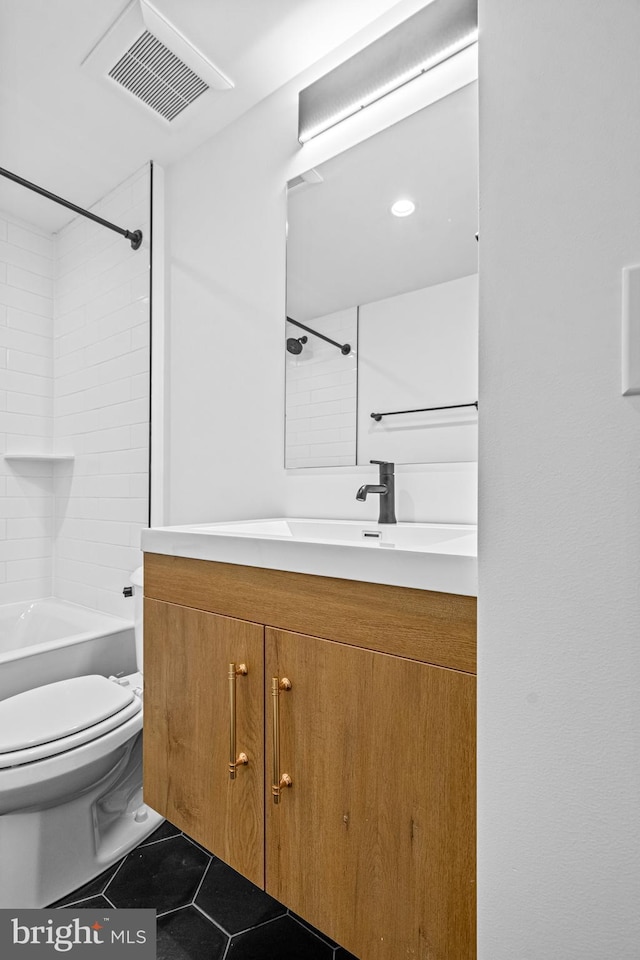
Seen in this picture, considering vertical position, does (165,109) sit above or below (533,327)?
above

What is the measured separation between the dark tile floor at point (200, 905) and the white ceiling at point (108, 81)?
7.38 feet

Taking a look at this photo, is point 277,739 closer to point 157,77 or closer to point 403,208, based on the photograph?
point 403,208

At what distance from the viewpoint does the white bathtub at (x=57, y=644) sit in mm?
1690

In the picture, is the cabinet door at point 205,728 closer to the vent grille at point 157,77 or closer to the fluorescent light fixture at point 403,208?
the fluorescent light fixture at point 403,208

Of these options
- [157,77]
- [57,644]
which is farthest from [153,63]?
[57,644]

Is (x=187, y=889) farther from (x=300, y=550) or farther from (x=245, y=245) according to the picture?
(x=245, y=245)

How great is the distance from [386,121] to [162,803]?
1748mm

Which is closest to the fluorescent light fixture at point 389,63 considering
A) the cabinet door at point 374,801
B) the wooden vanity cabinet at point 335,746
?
the wooden vanity cabinet at point 335,746

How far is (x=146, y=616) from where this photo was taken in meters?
1.12

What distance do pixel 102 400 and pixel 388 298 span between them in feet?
4.64

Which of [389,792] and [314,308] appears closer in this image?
[389,792]

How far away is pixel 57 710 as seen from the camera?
1386 millimetres

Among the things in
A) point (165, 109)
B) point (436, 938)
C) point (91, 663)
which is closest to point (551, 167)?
point (436, 938)

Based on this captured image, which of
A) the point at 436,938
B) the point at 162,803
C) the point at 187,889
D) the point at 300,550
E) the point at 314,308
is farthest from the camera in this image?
the point at 314,308
